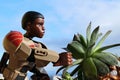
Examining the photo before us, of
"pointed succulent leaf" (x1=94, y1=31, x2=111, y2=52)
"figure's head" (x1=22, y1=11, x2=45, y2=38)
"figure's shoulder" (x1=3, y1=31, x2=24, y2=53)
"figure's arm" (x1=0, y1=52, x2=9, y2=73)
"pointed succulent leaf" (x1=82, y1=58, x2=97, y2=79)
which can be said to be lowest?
"pointed succulent leaf" (x1=82, y1=58, x2=97, y2=79)

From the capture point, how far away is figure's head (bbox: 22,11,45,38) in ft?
12.2

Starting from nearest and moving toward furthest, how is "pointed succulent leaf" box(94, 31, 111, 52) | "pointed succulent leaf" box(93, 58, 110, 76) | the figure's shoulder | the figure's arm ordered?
the figure's shoulder < the figure's arm < "pointed succulent leaf" box(93, 58, 110, 76) < "pointed succulent leaf" box(94, 31, 111, 52)

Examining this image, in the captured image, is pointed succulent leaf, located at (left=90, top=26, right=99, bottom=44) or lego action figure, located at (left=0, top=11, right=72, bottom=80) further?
pointed succulent leaf, located at (left=90, top=26, right=99, bottom=44)

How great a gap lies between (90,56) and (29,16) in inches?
101

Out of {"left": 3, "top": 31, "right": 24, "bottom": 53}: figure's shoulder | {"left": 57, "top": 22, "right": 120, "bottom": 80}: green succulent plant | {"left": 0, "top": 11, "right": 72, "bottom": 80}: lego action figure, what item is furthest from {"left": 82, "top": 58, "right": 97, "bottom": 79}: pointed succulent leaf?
{"left": 3, "top": 31, "right": 24, "bottom": 53}: figure's shoulder

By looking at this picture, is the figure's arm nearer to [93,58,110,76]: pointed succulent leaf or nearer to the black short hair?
the black short hair

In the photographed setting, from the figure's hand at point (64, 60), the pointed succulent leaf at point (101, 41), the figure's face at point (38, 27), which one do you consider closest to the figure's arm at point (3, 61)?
the figure's face at point (38, 27)

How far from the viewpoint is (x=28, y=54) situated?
3.51 meters

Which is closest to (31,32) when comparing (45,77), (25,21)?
(25,21)

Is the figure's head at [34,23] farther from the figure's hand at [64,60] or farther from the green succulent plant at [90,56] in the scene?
the green succulent plant at [90,56]

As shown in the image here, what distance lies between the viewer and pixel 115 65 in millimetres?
5844

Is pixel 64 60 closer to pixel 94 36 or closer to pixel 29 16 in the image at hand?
pixel 29 16

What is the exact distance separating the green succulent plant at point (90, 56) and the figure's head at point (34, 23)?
1995 mm

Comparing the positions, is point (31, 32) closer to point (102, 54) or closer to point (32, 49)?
point (32, 49)
